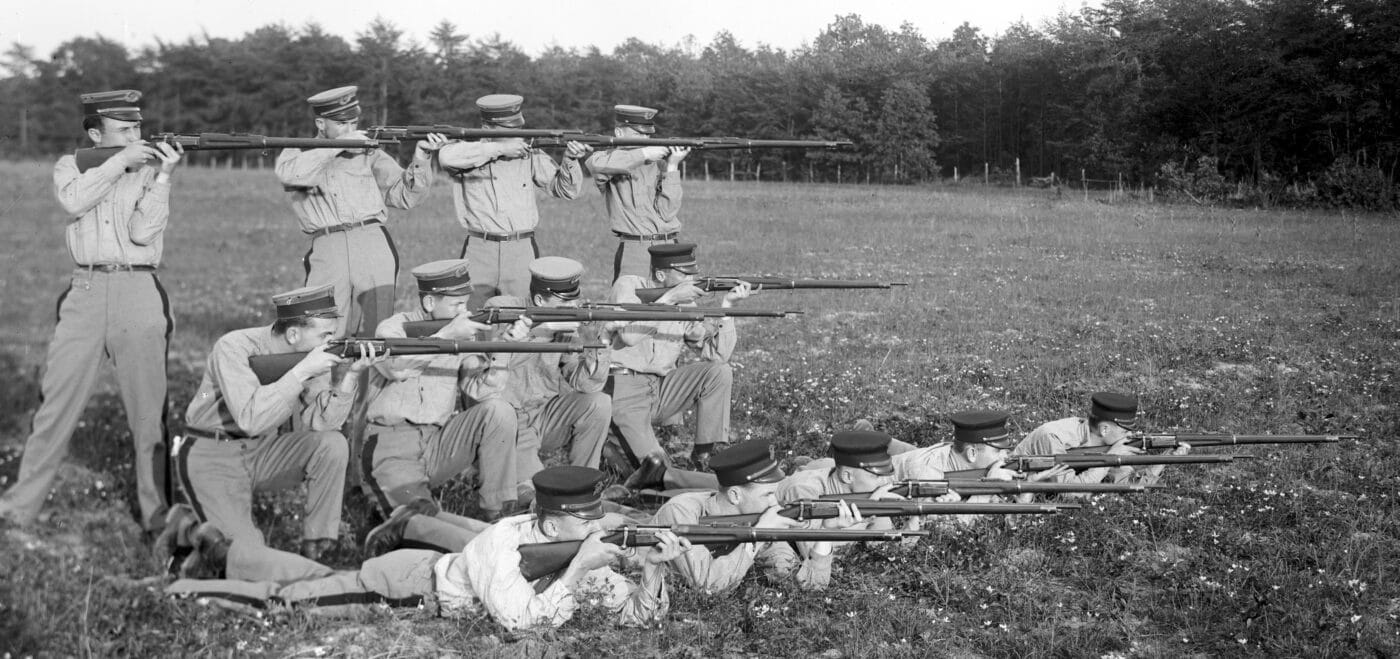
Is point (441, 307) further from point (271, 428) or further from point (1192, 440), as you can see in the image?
point (1192, 440)

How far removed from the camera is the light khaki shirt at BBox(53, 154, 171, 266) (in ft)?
24.9

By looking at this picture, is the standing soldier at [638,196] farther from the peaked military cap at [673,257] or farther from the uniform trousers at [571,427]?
the uniform trousers at [571,427]

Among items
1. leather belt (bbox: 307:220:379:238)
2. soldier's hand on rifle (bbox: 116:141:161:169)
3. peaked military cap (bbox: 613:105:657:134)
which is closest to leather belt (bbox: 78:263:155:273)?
soldier's hand on rifle (bbox: 116:141:161:169)

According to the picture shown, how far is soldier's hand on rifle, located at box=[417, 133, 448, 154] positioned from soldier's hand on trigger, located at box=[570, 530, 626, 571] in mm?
5056

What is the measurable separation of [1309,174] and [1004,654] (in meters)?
22.1

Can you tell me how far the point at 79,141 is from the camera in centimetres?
796

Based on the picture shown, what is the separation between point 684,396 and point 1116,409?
3.66 m

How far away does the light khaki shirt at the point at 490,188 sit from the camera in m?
10.5

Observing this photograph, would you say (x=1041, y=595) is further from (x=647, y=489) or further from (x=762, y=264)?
(x=762, y=264)

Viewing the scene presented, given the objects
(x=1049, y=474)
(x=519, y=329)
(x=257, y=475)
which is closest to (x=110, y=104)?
(x=257, y=475)

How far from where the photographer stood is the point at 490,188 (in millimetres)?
10773

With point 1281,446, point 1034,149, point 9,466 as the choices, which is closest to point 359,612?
point 9,466

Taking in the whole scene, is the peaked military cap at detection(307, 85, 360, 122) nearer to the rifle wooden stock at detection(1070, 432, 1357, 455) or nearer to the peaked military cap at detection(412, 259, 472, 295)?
the peaked military cap at detection(412, 259, 472, 295)

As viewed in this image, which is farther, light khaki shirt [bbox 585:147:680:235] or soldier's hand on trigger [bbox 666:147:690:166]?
light khaki shirt [bbox 585:147:680:235]
